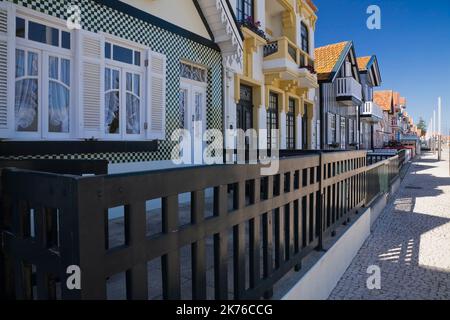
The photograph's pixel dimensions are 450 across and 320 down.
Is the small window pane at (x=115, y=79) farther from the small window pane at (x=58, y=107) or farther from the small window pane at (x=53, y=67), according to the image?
the small window pane at (x=53, y=67)

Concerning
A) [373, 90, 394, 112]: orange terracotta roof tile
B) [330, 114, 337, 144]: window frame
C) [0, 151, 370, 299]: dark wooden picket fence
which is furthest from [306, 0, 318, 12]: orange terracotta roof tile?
[373, 90, 394, 112]: orange terracotta roof tile

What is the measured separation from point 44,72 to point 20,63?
1.05ft

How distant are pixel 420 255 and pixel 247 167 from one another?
4.13 metres

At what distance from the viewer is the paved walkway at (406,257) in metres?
3.72

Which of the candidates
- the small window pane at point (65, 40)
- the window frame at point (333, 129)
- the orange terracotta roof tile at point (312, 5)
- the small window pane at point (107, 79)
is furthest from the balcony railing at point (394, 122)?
the small window pane at point (65, 40)

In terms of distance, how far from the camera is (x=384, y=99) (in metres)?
45.3

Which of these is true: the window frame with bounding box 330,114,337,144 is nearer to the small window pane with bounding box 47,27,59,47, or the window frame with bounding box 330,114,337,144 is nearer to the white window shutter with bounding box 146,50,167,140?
the white window shutter with bounding box 146,50,167,140

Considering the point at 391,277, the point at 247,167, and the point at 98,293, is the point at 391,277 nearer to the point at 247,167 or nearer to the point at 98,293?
the point at 247,167

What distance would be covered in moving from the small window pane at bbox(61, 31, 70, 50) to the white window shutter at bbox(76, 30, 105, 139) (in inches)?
6.1

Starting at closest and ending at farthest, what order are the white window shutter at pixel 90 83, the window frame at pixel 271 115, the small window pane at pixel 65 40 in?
1. the small window pane at pixel 65 40
2. the white window shutter at pixel 90 83
3. the window frame at pixel 271 115

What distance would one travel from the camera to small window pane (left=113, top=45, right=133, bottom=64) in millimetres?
6018

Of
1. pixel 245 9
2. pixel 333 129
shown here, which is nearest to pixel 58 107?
pixel 245 9

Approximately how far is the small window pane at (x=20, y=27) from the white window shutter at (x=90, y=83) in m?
0.77

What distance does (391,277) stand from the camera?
13.5 ft
